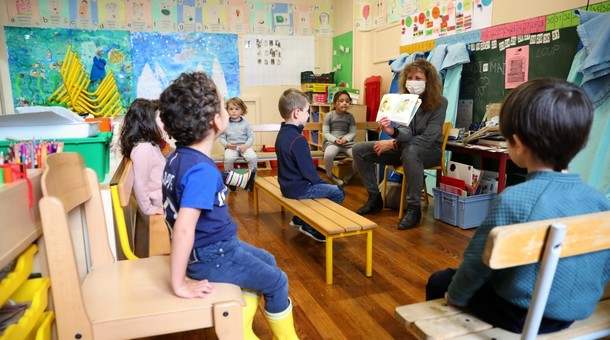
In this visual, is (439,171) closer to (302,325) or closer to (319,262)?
(319,262)

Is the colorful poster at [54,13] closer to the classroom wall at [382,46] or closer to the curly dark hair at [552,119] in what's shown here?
the classroom wall at [382,46]

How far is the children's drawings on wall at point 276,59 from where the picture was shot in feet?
18.8

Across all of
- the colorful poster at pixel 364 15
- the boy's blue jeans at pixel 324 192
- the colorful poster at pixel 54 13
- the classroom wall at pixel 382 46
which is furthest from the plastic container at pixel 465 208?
the colorful poster at pixel 54 13

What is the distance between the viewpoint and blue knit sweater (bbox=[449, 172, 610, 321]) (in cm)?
87

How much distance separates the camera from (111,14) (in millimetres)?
5113

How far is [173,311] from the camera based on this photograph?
104cm

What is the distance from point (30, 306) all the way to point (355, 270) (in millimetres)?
1635

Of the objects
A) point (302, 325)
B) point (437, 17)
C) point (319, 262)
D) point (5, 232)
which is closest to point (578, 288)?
point (302, 325)

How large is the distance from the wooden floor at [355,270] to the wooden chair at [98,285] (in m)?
0.56

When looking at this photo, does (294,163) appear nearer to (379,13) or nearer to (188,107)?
(188,107)

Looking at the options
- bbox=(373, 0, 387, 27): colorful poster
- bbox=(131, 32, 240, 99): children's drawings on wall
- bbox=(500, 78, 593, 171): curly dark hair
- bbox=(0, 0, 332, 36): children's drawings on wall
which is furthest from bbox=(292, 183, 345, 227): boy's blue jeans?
bbox=(131, 32, 240, 99): children's drawings on wall

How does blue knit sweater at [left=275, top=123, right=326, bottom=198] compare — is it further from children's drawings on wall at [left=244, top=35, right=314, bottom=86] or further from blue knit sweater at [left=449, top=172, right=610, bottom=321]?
children's drawings on wall at [left=244, top=35, right=314, bottom=86]

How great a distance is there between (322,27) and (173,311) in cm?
554

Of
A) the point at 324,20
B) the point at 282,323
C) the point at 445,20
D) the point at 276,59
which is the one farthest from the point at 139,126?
the point at 324,20
